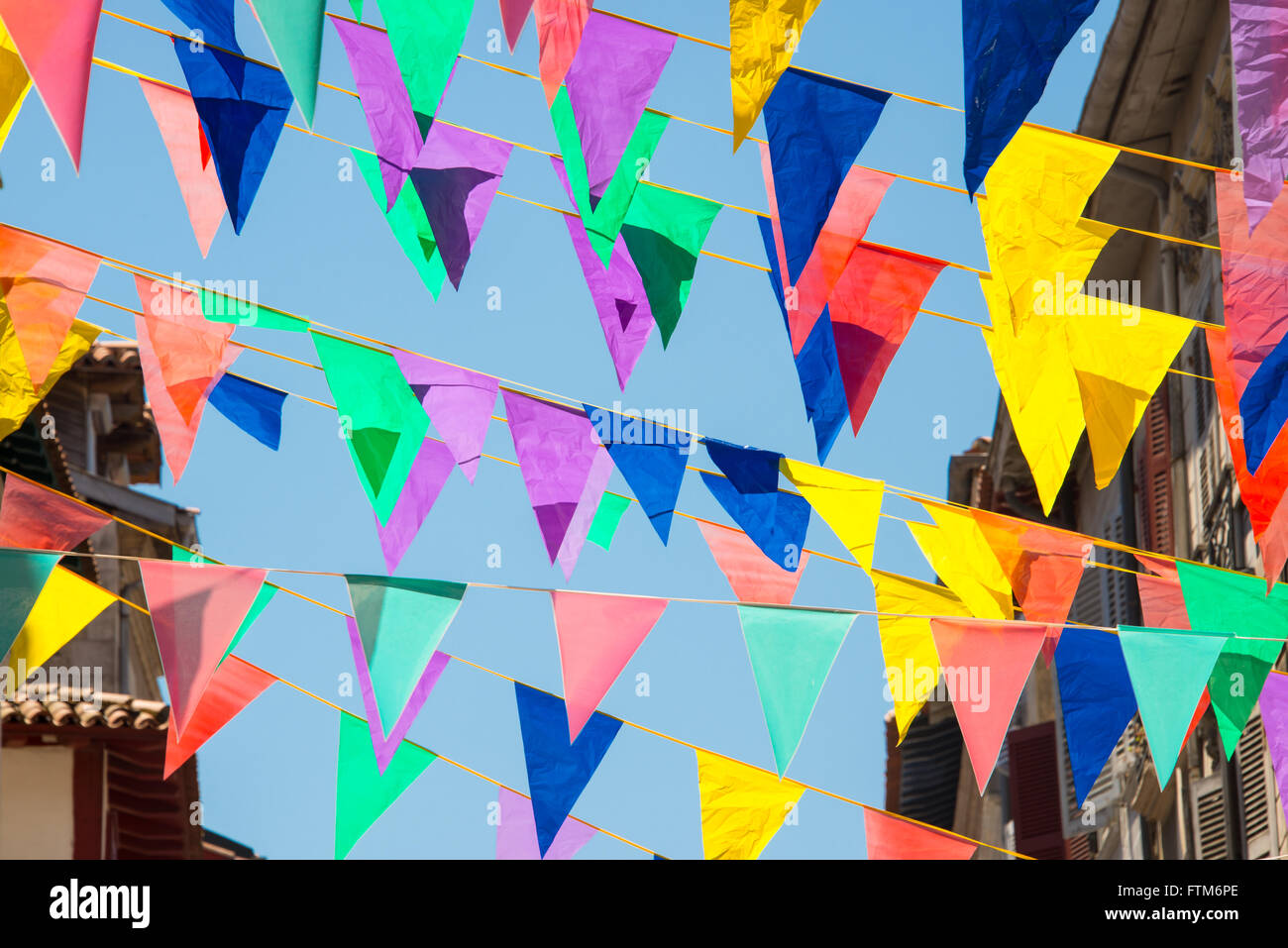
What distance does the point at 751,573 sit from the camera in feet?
29.8

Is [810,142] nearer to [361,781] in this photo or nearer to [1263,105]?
[1263,105]

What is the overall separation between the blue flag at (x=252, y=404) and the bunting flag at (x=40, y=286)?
2.66ft

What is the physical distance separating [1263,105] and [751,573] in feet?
11.3

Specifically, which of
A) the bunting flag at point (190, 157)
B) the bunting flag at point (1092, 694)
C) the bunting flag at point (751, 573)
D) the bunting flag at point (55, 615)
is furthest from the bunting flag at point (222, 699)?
the bunting flag at point (1092, 694)

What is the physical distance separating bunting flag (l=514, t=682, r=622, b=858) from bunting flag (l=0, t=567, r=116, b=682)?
2.09 metres

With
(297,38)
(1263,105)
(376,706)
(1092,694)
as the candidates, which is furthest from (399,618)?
(1263,105)

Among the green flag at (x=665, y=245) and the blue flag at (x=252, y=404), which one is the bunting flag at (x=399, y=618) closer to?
the blue flag at (x=252, y=404)

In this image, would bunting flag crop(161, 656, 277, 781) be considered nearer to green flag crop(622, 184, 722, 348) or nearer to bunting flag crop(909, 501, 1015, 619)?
green flag crop(622, 184, 722, 348)

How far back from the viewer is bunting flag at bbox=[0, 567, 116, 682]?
26.9 ft

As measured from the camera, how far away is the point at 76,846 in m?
12.0

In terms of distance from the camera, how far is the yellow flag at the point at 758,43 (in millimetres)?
7258
